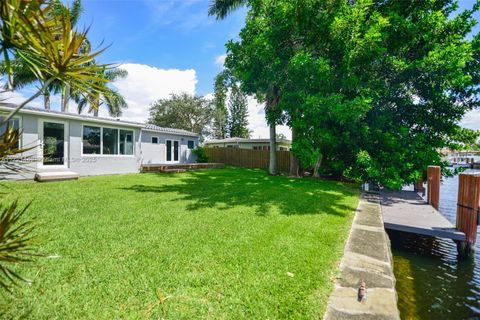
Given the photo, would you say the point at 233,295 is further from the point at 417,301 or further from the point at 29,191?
the point at 29,191

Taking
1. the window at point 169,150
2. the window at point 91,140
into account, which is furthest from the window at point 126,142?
the window at point 169,150

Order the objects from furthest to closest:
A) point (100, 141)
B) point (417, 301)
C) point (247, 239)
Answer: point (100, 141)
point (247, 239)
point (417, 301)

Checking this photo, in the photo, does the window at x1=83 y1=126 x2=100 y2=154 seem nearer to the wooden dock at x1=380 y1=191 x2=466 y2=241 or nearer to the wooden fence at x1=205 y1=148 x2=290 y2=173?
the wooden fence at x1=205 y1=148 x2=290 y2=173

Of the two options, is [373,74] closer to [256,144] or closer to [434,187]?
[434,187]

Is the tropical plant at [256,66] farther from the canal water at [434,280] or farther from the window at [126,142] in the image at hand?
the canal water at [434,280]

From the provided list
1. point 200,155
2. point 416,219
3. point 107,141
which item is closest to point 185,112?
point 200,155

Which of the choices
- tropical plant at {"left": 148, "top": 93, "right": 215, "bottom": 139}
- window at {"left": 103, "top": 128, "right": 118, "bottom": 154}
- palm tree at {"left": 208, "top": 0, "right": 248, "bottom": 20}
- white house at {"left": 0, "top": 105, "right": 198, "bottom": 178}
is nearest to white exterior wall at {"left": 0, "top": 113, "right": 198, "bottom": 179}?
white house at {"left": 0, "top": 105, "right": 198, "bottom": 178}

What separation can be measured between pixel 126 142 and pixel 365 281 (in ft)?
44.9

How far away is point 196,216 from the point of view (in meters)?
5.07

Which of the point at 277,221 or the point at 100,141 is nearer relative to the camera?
the point at 277,221

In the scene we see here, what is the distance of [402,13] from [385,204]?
8439mm

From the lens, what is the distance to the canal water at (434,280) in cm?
316

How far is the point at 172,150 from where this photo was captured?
1777cm

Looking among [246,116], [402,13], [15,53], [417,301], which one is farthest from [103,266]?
[246,116]
